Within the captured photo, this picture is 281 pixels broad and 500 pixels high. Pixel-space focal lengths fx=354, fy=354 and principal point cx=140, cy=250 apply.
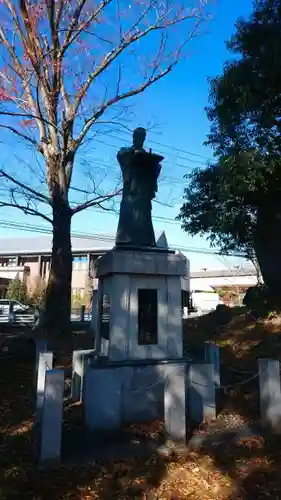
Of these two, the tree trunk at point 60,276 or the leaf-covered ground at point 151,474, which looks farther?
the tree trunk at point 60,276

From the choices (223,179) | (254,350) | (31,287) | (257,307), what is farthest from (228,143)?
(31,287)

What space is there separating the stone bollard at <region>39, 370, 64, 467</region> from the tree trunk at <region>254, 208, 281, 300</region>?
9146 mm

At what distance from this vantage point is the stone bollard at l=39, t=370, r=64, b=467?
3.63 metres

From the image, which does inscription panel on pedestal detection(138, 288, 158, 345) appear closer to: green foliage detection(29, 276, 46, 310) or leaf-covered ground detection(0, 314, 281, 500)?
leaf-covered ground detection(0, 314, 281, 500)

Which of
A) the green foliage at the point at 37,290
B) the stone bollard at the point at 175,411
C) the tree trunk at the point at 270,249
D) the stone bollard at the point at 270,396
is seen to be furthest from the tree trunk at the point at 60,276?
the green foliage at the point at 37,290

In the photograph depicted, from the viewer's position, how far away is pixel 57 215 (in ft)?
34.2

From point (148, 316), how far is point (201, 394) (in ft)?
4.48

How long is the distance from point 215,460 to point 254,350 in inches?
208

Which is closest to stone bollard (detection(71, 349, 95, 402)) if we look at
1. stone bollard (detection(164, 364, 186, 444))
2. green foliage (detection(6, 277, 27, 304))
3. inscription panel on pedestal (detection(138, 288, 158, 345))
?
inscription panel on pedestal (detection(138, 288, 158, 345))

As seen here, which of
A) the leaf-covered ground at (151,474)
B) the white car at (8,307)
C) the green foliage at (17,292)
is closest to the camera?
the leaf-covered ground at (151,474)

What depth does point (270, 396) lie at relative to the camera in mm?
4449

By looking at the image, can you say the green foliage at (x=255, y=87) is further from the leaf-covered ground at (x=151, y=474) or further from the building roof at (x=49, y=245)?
the building roof at (x=49, y=245)

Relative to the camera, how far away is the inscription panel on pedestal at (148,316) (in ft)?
18.0

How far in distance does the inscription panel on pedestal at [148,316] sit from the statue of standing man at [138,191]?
871 millimetres
